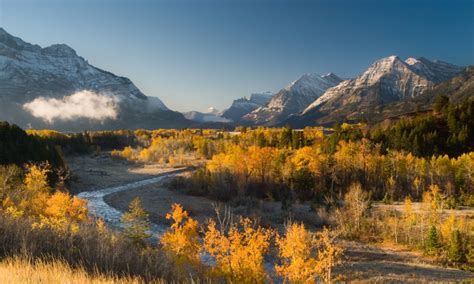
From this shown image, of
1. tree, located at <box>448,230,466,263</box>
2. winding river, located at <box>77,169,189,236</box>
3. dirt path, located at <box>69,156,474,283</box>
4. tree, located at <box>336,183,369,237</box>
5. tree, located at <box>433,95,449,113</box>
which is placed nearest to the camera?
dirt path, located at <box>69,156,474,283</box>

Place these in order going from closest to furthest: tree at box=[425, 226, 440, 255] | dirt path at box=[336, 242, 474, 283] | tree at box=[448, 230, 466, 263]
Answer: dirt path at box=[336, 242, 474, 283]
tree at box=[448, 230, 466, 263]
tree at box=[425, 226, 440, 255]

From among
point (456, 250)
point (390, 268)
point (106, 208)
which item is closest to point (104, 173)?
point (106, 208)

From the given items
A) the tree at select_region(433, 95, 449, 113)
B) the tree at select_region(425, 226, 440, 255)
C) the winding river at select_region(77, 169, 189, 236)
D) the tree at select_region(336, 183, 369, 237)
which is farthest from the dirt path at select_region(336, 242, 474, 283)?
the tree at select_region(433, 95, 449, 113)

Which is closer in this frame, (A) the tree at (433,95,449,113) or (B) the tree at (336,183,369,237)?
(B) the tree at (336,183,369,237)

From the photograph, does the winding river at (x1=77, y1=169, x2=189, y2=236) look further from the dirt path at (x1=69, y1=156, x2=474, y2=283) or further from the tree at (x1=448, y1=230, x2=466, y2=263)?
the tree at (x1=448, y1=230, x2=466, y2=263)

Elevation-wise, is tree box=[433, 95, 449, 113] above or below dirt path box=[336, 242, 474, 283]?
above

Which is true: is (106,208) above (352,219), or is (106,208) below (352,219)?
above

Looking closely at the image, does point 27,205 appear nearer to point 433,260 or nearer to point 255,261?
point 255,261

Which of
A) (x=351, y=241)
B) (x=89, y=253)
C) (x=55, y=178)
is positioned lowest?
(x=351, y=241)

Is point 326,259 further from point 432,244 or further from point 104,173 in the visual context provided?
point 104,173

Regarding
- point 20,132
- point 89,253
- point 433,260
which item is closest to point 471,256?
point 433,260

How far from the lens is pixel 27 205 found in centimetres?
3114

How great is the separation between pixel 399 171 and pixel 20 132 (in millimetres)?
70540

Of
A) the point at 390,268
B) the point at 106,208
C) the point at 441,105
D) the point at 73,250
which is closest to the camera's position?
the point at 73,250
